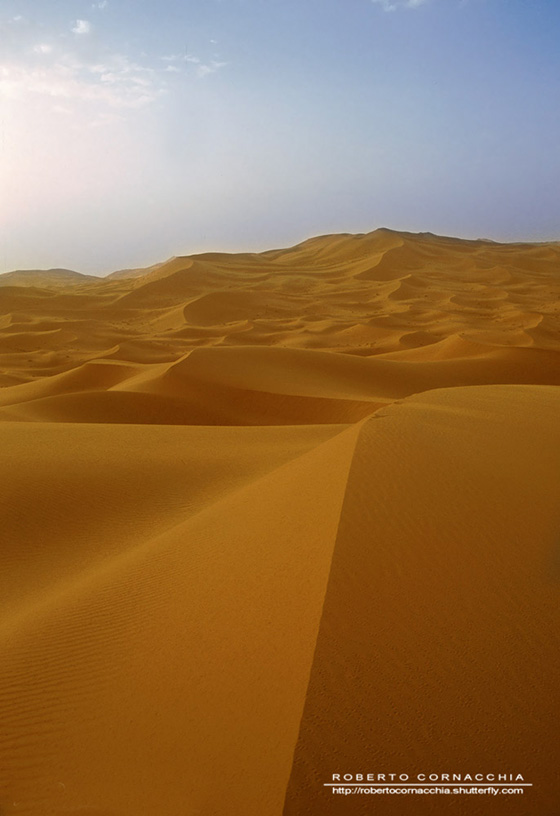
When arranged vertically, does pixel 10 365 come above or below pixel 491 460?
above

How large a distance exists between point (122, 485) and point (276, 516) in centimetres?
292

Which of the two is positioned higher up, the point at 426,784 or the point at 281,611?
the point at 281,611

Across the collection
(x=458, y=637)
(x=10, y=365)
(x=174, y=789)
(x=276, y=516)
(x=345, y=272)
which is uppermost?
(x=345, y=272)

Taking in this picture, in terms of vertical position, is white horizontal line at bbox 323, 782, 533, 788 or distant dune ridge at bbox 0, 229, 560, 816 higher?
distant dune ridge at bbox 0, 229, 560, 816

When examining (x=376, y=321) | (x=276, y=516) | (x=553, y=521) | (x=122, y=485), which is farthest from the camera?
(x=376, y=321)

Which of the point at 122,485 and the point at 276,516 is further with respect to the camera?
the point at 122,485

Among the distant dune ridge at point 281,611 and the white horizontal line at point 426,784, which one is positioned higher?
the distant dune ridge at point 281,611

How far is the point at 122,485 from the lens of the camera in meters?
7.46

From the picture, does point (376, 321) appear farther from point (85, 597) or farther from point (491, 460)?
point (85, 597)

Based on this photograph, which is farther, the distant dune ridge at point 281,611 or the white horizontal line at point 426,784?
the distant dune ridge at point 281,611

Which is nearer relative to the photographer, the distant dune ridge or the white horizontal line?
the white horizontal line

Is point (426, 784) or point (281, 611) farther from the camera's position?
point (281, 611)

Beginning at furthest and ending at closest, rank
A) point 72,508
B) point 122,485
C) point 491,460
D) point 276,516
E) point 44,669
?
point 122,485
point 72,508
point 491,460
point 276,516
point 44,669

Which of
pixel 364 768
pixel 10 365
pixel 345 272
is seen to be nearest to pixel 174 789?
pixel 364 768
